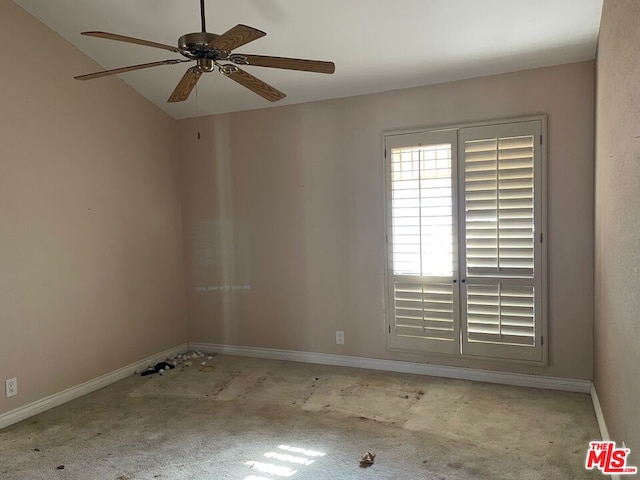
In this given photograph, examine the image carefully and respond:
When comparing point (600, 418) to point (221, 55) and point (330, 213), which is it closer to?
point (330, 213)

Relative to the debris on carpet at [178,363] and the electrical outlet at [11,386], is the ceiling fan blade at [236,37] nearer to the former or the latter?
the electrical outlet at [11,386]

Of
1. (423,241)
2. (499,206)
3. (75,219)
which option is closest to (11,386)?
(75,219)

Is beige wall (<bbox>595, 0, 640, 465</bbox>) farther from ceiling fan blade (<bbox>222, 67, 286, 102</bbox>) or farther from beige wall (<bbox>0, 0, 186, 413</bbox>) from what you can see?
beige wall (<bbox>0, 0, 186, 413</bbox>)

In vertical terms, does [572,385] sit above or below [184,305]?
below

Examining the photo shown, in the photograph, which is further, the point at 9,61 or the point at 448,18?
the point at 9,61

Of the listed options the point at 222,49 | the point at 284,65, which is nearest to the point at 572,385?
the point at 284,65

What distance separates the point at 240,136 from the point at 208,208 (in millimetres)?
785

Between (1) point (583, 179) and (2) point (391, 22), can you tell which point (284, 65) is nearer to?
(2) point (391, 22)

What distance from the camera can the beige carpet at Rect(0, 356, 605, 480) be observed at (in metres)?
2.52

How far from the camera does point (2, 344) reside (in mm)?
3162

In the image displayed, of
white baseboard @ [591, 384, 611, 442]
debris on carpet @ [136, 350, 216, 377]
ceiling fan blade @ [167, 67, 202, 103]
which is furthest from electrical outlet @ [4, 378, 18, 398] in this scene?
white baseboard @ [591, 384, 611, 442]

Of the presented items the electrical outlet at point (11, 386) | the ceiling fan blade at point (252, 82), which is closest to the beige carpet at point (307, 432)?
the electrical outlet at point (11, 386)

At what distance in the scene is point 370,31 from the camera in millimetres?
3182

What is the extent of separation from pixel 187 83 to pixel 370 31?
A: 1337 millimetres
